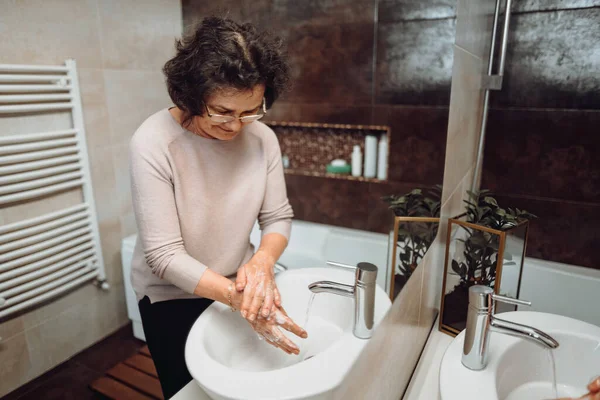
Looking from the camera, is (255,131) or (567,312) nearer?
(255,131)

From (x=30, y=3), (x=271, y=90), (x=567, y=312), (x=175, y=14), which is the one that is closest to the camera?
(x=30, y=3)

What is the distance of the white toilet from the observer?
32.8 inches

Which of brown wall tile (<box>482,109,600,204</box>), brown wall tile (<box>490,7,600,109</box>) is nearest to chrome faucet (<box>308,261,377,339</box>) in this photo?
brown wall tile (<box>482,109,600,204</box>)

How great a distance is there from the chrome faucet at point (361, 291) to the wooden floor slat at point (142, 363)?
378mm

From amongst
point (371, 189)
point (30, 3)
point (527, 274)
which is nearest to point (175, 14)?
point (30, 3)

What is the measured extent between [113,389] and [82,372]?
2.7 inches

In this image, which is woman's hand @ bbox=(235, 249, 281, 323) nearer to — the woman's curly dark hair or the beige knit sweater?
the beige knit sweater

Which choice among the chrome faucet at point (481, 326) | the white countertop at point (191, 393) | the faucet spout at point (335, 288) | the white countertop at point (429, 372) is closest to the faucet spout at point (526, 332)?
the chrome faucet at point (481, 326)

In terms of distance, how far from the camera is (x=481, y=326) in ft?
2.90

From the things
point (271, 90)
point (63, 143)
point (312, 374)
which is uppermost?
point (271, 90)

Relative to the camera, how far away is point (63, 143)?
0.71 metres

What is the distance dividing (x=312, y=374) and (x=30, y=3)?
75cm

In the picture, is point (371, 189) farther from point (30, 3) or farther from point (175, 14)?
point (30, 3)

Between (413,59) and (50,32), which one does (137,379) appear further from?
(413,59)
